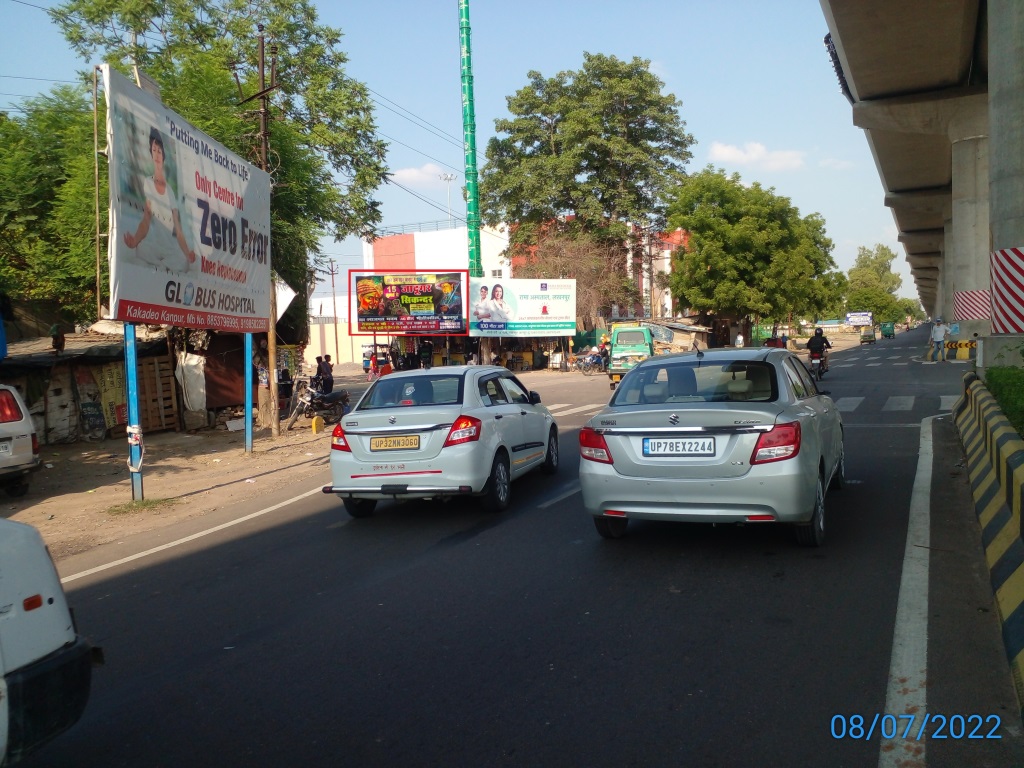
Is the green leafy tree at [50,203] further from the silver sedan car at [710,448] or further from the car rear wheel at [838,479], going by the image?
the car rear wheel at [838,479]

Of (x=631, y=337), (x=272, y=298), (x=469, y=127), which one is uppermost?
(x=469, y=127)

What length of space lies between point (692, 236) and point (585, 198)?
7155mm

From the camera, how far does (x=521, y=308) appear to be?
4275 cm

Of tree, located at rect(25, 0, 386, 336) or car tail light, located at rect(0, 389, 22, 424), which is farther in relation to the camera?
tree, located at rect(25, 0, 386, 336)

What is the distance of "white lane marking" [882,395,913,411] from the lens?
56.4 ft

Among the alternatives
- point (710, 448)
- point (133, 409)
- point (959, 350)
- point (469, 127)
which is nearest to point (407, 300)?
point (469, 127)

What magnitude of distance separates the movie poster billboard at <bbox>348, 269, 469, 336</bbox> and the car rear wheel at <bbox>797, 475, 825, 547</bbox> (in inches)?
1304

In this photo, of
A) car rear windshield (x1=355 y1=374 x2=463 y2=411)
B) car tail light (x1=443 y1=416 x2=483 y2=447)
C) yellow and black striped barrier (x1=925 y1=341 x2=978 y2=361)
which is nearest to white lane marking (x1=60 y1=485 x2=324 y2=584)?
car rear windshield (x1=355 y1=374 x2=463 y2=411)

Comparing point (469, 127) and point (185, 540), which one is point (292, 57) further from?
point (185, 540)

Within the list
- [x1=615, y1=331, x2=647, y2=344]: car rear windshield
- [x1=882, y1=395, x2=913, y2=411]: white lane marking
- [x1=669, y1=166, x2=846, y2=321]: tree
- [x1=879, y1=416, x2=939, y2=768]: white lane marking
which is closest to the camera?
[x1=879, y1=416, x2=939, y2=768]: white lane marking

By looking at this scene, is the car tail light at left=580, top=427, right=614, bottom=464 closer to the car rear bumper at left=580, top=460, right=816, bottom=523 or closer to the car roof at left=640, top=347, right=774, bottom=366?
the car rear bumper at left=580, top=460, right=816, bottom=523

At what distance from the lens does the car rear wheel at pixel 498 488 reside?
855cm

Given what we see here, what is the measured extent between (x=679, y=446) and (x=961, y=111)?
30.2 metres

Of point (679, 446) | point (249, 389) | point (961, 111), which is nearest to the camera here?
point (679, 446)
